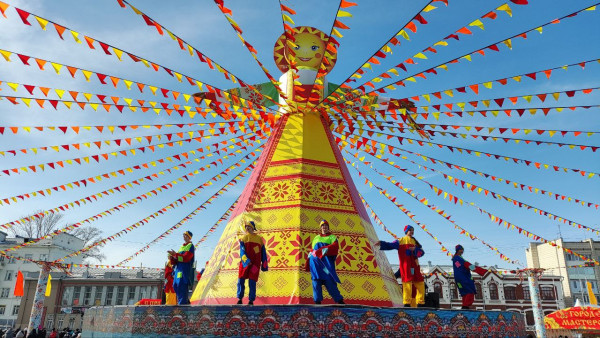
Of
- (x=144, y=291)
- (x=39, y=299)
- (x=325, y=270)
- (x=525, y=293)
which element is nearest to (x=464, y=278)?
(x=325, y=270)

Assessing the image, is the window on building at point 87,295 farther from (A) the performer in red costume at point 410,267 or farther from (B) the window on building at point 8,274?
(A) the performer in red costume at point 410,267

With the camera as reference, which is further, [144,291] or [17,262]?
[17,262]

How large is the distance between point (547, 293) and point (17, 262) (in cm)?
5258

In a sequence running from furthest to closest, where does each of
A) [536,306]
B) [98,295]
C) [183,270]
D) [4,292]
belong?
1. [4,292]
2. [98,295]
3. [536,306]
4. [183,270]

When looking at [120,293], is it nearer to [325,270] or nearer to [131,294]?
[131,294]

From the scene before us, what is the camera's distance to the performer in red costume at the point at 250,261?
7.19m

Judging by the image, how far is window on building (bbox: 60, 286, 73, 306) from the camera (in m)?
36.8

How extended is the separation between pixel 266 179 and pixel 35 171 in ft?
19.3

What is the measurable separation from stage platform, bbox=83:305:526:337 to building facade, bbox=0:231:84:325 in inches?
1564

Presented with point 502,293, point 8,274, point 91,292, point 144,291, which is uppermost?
point 8,274

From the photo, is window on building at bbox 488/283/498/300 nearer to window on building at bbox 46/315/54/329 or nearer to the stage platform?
the stage platform

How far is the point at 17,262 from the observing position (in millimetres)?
41719

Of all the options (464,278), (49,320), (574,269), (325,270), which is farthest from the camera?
(574,269)

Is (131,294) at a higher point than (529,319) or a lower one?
higher
